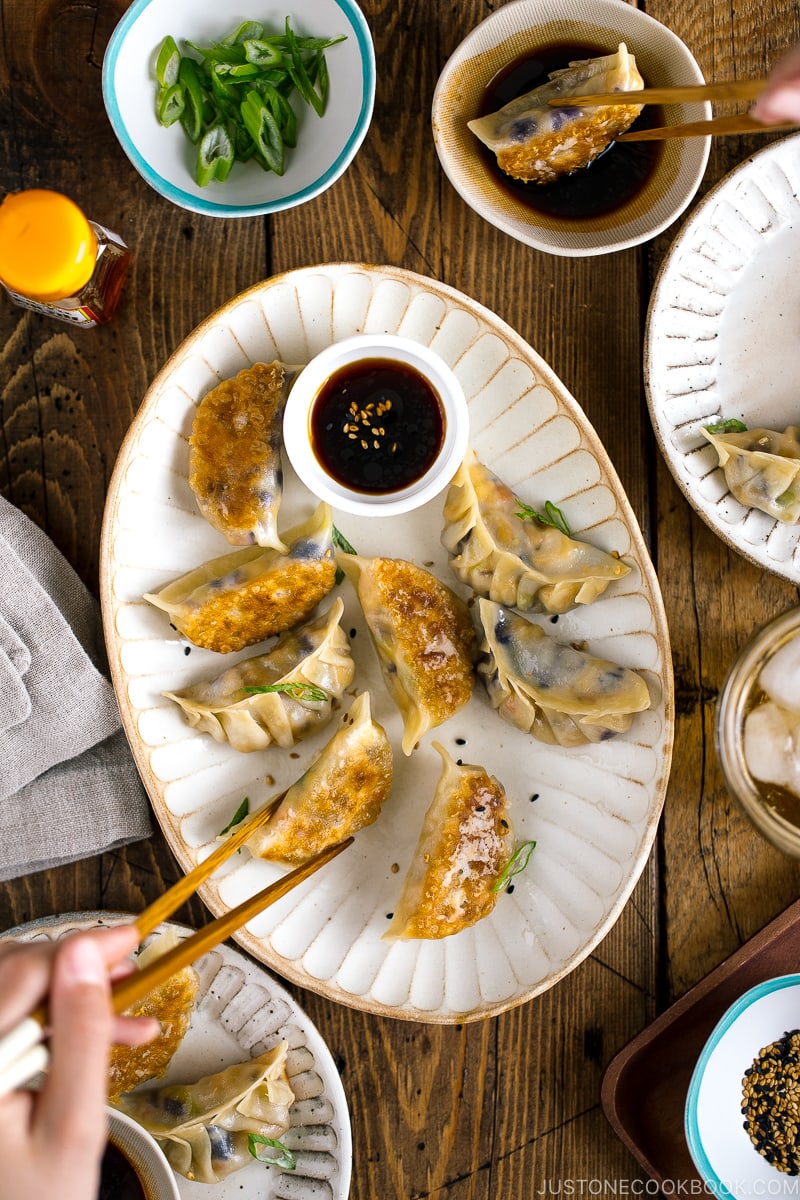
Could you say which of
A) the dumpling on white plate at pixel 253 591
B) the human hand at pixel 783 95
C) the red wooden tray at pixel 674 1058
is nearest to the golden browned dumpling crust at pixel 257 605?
the dumpling on white plate at pixel 253 591

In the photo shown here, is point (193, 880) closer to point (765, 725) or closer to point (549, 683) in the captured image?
point (549, 683)

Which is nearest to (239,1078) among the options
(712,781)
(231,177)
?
(712,781)

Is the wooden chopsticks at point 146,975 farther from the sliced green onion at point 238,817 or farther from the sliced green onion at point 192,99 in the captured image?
the sliced green onion at point 192,99

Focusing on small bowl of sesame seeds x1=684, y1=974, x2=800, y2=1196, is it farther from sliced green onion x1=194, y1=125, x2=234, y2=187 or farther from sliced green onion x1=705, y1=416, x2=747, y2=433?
sliced green onion x1=194, y1=125, x2=234, y2=187

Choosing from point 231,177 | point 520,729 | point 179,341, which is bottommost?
point 520,729

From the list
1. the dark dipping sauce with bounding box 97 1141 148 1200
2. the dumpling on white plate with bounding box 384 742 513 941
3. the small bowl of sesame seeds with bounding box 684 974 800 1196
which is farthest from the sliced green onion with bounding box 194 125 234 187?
the small bowl of sesame seeds with bounding box 684 974 800 1196

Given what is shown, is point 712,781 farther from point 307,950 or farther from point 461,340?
point 461,340

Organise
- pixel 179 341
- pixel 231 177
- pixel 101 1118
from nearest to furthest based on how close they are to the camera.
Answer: pixel 101 1118 < pixel 231 177 < pixel 179 341
